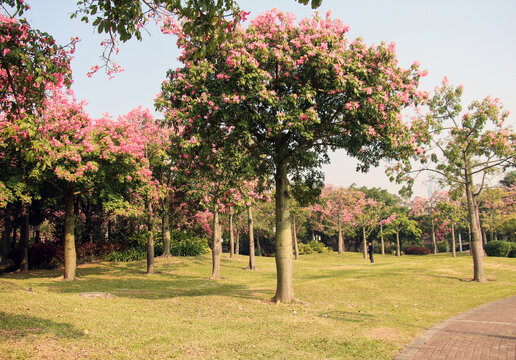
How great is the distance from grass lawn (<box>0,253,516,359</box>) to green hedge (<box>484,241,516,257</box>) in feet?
67.5

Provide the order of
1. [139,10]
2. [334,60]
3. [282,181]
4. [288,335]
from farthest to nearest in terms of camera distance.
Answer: [282,181]
[334,60]
[288,335]
[139,10]

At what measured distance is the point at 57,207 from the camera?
26.8 metres

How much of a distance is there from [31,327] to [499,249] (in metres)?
40.7

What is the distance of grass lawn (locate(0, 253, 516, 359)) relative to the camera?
680cm

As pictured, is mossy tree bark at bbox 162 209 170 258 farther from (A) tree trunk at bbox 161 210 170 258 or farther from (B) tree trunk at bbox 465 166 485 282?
(B) tree trunk at bbox 465 166 485 282

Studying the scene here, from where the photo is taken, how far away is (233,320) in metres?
10.1

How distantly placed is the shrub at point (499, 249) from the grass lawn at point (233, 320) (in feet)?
67.5

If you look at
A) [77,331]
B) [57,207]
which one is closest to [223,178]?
[77,331]

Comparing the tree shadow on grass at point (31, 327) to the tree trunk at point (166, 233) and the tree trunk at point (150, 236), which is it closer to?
the tree trunk at point (150, 236)

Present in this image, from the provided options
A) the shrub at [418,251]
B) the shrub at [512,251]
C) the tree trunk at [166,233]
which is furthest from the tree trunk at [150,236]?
the shrub at [418,251]

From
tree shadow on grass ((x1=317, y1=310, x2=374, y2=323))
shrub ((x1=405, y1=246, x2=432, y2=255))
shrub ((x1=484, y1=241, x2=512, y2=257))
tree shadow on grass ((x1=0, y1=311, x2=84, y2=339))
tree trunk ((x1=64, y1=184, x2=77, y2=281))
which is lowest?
shrub ((x1=405, y1=246, x2=432, y2=255))

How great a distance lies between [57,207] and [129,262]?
687cm

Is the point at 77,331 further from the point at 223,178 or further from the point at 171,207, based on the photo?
the point at 171,207

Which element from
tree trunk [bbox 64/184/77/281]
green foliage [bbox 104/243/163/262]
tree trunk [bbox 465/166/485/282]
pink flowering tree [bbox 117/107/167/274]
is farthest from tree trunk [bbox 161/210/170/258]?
tree trunk [bbox 465/166/485/282]
